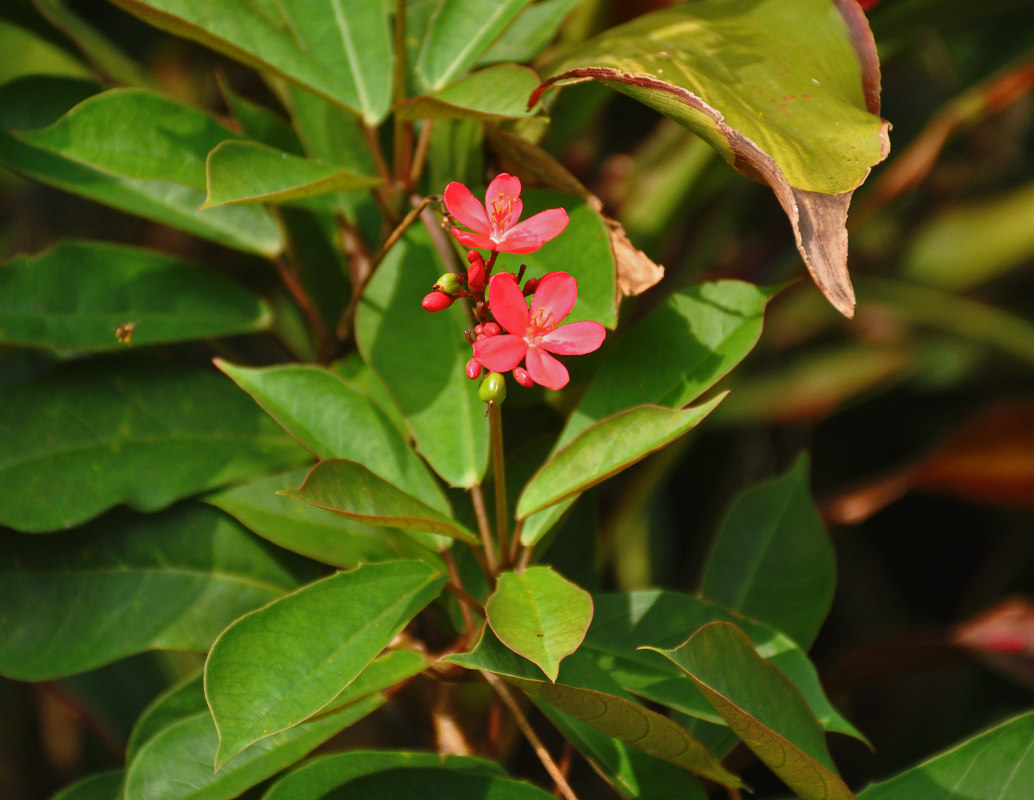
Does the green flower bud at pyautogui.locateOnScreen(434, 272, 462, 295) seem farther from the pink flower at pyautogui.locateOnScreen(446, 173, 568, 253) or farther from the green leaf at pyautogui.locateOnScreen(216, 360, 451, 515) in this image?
the green leaf at pyautogui.locateOnScreen(216, 360, 451, 515)

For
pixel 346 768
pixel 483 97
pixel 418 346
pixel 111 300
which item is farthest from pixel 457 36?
pixel 346 768

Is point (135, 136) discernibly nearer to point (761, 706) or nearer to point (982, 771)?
point (761, 706)

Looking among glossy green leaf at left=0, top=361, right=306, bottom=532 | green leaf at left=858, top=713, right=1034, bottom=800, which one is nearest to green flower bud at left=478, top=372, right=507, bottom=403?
glossy green leaf at left=0, top=361, right=306, bottom=532

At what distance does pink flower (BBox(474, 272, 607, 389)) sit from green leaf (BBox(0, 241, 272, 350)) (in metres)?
A: 0.37

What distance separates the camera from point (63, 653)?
0.69 meters

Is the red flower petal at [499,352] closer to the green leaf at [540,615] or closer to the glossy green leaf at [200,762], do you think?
the green leaf at [540,615]

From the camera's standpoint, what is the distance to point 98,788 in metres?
0.71

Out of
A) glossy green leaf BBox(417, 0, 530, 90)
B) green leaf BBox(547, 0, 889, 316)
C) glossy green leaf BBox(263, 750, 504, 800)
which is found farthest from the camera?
glossy green leaf BBox(417, 0, 530, 90)

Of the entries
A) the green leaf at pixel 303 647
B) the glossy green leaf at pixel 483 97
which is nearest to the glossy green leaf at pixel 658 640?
the green leaf at pixel 303 647

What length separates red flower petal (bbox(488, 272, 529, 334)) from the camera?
1.84 ft

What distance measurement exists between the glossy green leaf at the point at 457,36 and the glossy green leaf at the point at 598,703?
459mm

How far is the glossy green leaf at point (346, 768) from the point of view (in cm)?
62

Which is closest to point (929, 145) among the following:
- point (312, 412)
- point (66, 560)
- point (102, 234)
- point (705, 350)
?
point (705, 350)

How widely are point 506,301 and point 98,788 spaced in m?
0.52
